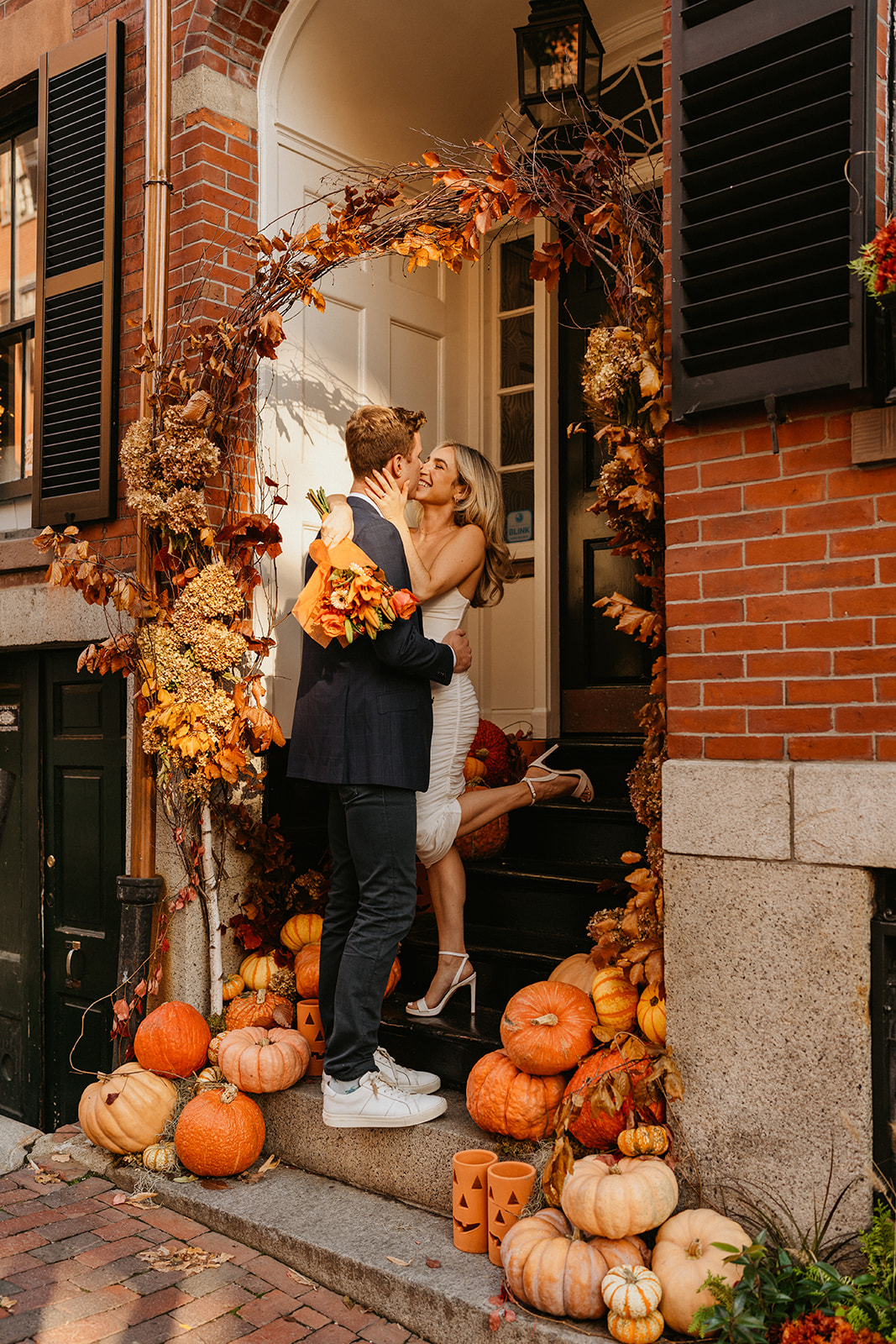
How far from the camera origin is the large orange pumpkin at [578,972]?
352cm

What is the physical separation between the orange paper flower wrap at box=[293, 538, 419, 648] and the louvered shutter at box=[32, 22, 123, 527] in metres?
1.78

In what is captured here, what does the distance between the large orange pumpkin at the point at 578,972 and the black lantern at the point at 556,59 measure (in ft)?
10.7

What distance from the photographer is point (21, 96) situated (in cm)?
568

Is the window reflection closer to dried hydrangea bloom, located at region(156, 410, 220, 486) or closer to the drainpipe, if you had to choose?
the drainpipe

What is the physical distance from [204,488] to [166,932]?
1.89 m

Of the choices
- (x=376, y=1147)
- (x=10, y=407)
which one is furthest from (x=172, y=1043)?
(x=10, y=407)

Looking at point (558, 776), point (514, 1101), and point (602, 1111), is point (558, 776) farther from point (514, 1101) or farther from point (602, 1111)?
point (602, 1111)

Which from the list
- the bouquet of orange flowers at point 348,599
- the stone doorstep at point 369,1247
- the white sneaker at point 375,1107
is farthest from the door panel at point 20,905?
the bouquet of orange flowers at point 348,599

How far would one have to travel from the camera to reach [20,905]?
535 cm

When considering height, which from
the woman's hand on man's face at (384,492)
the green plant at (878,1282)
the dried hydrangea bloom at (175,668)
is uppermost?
the woman's hand on man's face at (384,492)

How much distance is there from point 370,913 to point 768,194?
2.45 meters

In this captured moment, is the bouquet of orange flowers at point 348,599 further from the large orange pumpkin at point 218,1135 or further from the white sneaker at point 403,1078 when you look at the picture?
the large orange pumpkin at point 218,1135

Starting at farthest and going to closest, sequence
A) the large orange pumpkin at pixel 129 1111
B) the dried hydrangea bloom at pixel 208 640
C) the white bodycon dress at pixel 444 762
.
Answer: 1. the dried hydrangea bloom at pixel 208 640
2. the large orange pumpkin at pixel 129 1111
3. the white bodycon dress at pixel 444 762

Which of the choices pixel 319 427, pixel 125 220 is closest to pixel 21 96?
pixel 125 220
